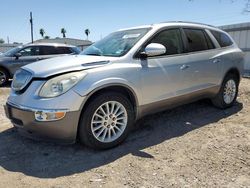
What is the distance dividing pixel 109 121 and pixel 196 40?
96.2 inches

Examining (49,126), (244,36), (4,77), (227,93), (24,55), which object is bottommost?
(4,77)

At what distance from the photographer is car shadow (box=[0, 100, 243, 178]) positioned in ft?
11.7

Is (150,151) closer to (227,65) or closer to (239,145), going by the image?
(239,145)

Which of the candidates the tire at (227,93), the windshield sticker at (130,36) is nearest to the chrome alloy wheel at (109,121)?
the windshield sticker at (130,36)

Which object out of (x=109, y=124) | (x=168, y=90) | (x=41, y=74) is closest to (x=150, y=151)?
(x=109, y=124)

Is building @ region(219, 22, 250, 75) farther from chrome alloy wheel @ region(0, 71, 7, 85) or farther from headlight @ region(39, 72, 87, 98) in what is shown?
headlight @ region(39, 72, 87, 98)

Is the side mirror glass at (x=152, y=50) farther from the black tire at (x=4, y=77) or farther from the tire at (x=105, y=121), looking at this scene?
the black tire at (x=4, y=77)

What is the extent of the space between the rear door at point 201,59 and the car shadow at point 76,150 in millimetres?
722

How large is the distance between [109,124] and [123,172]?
0.84 m

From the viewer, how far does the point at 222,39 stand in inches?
234

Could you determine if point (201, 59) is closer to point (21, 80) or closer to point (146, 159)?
point (146, 159)

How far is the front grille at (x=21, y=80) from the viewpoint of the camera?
3.84 m

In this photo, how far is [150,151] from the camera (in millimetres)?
3990

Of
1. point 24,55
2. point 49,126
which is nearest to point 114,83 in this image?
point 49,126
